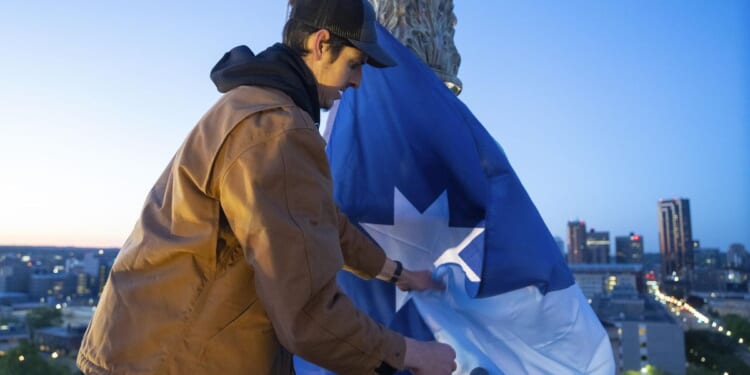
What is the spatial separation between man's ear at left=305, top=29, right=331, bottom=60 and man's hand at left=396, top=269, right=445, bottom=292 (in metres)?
1.05

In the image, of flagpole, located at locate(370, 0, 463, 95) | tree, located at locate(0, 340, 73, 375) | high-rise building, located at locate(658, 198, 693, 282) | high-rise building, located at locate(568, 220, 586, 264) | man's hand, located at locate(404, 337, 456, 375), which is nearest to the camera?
man's hand, located at locate(404, 337, 456, 375)

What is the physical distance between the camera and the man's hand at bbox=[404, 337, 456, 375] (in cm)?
134

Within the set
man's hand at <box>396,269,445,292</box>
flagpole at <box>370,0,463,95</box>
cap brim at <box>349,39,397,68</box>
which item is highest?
flagpole at <box>370,0,463,95</box>

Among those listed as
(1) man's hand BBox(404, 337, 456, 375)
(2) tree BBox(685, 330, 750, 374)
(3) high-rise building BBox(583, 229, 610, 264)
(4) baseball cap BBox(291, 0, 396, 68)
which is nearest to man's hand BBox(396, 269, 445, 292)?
(1) man's hand BBox(404, 337, 456, 375)

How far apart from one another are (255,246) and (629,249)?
467 feet

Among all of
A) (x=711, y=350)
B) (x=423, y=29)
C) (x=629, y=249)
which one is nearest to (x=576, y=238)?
(x=629, y=249)

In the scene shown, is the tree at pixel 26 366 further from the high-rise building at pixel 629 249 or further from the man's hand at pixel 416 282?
the high-rise building at pixel 629 249

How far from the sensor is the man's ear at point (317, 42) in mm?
1391

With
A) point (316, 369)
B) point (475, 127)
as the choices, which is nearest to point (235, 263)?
point (316, 369)

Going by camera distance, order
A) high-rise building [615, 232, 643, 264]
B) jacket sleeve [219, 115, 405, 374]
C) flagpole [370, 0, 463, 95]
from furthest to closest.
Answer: high-rise building [615, 232, 643, 264] < flagpole [370, 0, 463, 95] < jacket sleeve [219, 115, 405, 374]

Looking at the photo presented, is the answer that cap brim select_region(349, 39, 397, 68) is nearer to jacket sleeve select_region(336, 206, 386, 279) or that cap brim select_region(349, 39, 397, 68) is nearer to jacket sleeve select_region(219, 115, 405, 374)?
jacket sleeve select_region(219, 115, 405, 374)

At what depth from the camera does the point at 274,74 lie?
1.35m

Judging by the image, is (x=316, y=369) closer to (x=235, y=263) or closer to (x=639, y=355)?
(x=235, y=263)

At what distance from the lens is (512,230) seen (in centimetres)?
223
